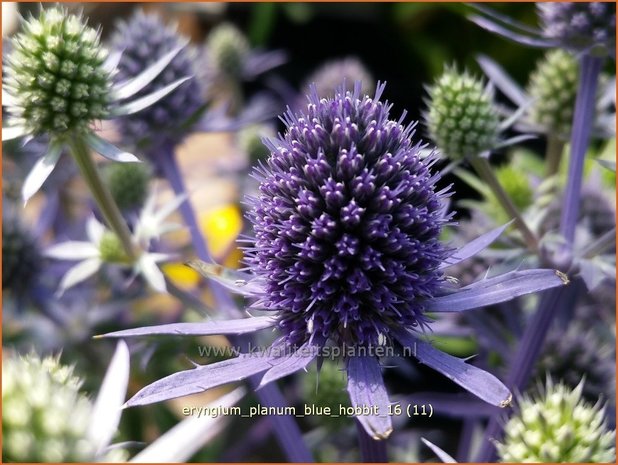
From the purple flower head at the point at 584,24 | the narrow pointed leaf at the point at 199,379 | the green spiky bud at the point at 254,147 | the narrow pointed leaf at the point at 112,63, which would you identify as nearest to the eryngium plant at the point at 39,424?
the narrow pointed leaf at the point at 199,379

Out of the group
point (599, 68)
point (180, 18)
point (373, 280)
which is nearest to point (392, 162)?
point (373, 280)

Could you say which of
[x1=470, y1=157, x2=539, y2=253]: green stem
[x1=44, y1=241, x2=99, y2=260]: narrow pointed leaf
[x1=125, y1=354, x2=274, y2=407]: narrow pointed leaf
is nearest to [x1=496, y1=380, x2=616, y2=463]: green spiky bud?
[x1=125, y1=354, x2=274, y2=407]: narrow pointed leaf

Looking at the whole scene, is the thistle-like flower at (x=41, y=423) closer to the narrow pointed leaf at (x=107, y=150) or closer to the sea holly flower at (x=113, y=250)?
the narrow pointed leaf at (x=107, y=150)

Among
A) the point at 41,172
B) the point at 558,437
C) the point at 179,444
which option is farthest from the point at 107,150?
the point at 558,437

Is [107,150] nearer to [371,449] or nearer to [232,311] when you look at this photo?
[232,311]

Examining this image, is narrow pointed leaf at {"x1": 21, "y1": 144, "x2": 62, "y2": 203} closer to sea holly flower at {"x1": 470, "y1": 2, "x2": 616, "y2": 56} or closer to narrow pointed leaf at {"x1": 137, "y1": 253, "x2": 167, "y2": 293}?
narrow pointed leaf at {"x1": 137, "y1": 253, "x2": 167, "y2": 293}

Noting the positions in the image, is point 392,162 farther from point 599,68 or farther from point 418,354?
→ point 599,68
